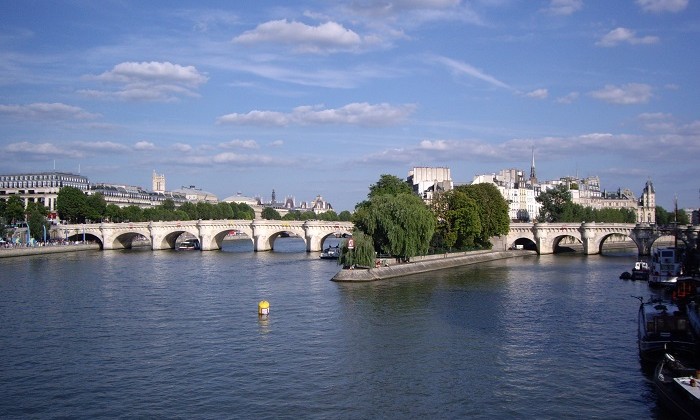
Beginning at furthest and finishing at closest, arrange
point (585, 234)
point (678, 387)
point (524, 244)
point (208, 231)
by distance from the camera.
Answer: point (524, 244)
point (208, 231)
point (585, 234)
point (678, 387)

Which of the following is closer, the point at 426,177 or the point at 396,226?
the point at 396,226

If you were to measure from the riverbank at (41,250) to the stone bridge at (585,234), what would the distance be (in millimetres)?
50831

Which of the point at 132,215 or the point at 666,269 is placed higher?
the point at 132,215

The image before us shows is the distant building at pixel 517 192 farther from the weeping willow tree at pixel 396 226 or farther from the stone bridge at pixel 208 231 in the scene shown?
the weeping willow tree at pixel 396 226

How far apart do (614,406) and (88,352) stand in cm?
1798

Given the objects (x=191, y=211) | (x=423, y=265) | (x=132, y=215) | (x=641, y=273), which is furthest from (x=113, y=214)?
(x=641, y=273)

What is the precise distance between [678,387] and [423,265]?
122 ft

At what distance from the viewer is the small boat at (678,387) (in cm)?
1733

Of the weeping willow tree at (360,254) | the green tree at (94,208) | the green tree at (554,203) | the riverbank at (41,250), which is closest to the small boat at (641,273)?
the weeping willow tree at (360,254)

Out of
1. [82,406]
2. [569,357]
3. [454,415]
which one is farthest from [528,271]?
[82,406]

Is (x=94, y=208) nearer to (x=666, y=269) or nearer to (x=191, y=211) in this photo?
(x=191, y=211)

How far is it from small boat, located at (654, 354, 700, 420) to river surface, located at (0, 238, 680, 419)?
733 mm

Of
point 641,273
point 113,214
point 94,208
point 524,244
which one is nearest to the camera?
point 641,273

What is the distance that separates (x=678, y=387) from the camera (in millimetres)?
18219
